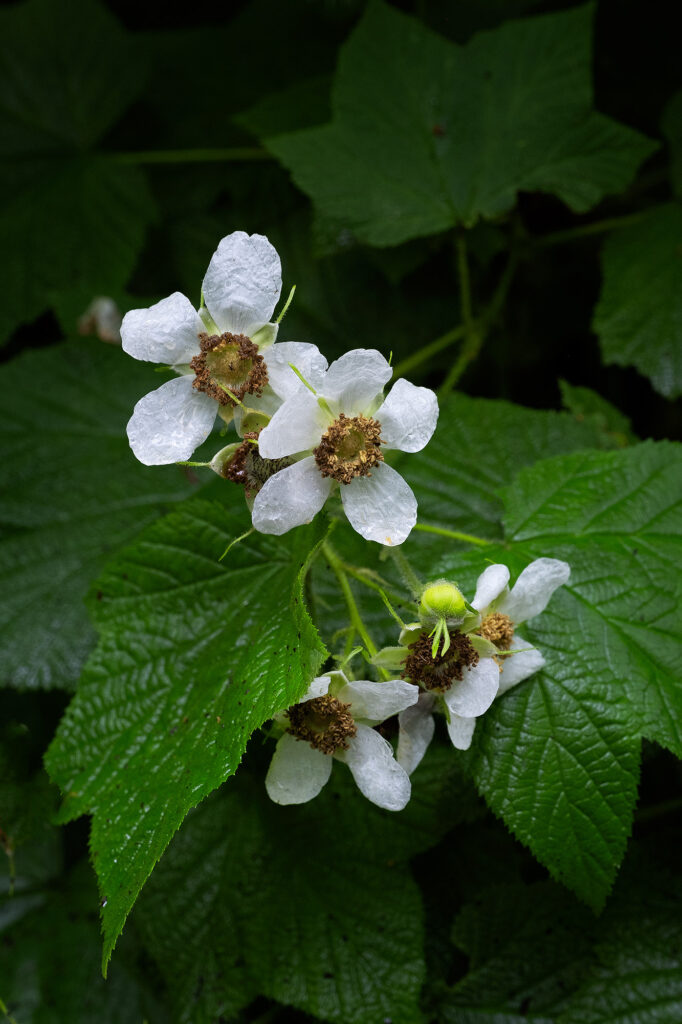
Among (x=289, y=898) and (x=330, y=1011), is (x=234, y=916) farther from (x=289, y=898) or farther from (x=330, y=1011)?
(x=330, y=1011)

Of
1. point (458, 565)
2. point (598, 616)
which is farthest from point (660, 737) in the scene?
point (458, 565)

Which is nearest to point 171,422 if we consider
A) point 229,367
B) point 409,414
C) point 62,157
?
point 229,367

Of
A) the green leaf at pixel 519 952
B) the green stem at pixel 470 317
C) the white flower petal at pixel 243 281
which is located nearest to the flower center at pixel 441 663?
the white flower petal at pixel 243 281

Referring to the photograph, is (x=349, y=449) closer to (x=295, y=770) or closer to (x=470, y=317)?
(x=295, y=770)

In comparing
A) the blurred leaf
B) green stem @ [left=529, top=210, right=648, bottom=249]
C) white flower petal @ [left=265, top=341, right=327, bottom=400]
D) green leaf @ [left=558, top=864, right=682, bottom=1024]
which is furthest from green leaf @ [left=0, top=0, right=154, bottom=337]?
green leaf @ [left=558, top=864, right=682, bottom=1024]

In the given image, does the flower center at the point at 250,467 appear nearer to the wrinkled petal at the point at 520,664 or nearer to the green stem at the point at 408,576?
the green stem at the point at 408,576

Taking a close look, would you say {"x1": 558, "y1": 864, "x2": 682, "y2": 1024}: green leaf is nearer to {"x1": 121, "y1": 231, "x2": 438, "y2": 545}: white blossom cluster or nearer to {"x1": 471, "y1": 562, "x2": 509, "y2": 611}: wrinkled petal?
{"x1": 471, "y1": 562, "x2": 509, "y2": 611}: wrinkled petal
